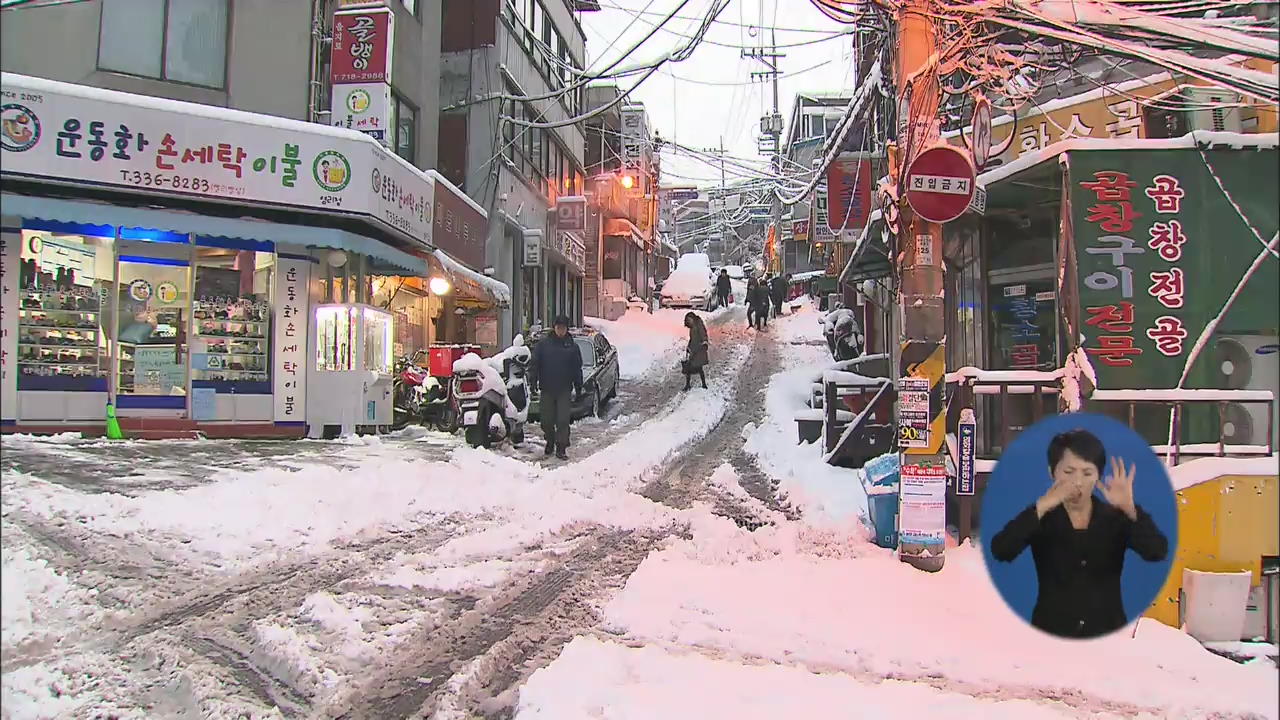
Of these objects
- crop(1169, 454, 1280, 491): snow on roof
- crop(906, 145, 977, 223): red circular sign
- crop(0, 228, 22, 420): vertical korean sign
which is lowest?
crop(1169, 454, 1280, 491): snow on roof

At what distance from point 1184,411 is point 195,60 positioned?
14012mm

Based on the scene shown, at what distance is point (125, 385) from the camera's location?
7355 millimetres

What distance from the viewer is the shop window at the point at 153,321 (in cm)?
805

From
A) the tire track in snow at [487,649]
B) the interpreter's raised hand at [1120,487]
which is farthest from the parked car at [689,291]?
the interpreter's raised hand at [1120,487]

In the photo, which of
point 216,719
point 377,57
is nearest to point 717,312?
point 377,57

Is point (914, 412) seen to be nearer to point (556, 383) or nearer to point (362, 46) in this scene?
point (556, 383)

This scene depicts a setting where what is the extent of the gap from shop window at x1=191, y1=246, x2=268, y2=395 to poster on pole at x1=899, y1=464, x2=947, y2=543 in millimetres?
9906

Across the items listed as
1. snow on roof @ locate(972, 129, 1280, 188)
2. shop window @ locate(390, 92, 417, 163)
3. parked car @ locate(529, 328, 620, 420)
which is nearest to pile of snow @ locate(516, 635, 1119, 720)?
snow on roof @ locate(972, 129, 1280, 188)

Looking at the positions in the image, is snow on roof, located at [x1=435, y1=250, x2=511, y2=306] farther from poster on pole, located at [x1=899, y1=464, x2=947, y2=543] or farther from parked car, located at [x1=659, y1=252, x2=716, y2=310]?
parked car, located at [x1=659, y1=252, x2=716, y2=310]

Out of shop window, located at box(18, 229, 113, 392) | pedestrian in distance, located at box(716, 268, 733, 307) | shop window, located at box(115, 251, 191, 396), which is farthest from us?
pedestrian in distance, located at box(716, 268, 733, 307)

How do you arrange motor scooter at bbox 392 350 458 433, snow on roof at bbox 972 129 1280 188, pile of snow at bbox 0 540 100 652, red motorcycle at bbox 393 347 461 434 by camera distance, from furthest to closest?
motor scooter at bbox 392 350 458 433 < red motorcycle at bbox 393 347 461 434 < snow on roof at bbox 972 129 1280 188 < pile of snow at bbox 0 540 100 652

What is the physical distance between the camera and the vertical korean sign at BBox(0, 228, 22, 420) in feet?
6.95

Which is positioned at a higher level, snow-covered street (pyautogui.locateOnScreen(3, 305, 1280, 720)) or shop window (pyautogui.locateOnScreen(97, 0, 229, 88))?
shop window (pyautogui.locateOnScreen(97, 0, 229, 88))

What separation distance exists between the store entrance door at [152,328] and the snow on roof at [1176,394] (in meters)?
7.67
